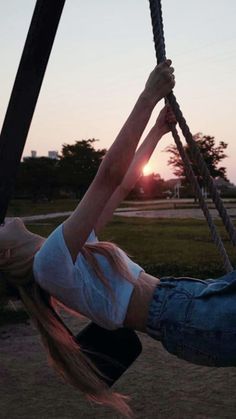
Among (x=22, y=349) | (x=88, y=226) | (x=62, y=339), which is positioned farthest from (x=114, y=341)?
(x=22, y=349)

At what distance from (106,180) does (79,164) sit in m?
40.1

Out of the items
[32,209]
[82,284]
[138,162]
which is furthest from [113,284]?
[32,209]

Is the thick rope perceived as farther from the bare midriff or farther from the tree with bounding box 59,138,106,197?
the tree with bounding box 59,138,106,197

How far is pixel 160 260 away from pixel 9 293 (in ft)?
20.7

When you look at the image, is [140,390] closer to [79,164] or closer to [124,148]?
[124,148]

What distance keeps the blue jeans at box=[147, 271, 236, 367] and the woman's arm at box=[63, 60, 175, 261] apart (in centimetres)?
28

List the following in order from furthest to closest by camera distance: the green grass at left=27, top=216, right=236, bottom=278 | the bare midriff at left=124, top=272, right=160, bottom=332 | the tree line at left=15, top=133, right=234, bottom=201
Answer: the tree line at left=15, top=133, right=234, bottom=201
the green grass at left=27, top=216, right=236, bottom=278
the bare midriff at left=124, top=272, right=160, bottom=332

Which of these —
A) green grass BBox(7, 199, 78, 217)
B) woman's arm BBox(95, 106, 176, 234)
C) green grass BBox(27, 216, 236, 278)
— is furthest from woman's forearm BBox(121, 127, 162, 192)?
green grass BBox(7, 199, 78, 217)

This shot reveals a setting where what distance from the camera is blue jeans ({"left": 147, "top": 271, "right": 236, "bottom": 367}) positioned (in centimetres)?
166

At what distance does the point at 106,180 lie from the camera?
1736 mm

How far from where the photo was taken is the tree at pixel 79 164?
4103cm

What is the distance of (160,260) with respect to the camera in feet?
27.4

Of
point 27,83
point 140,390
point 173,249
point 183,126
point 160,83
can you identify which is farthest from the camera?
point 173,249

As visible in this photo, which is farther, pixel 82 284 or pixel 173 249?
pixel 173 249
